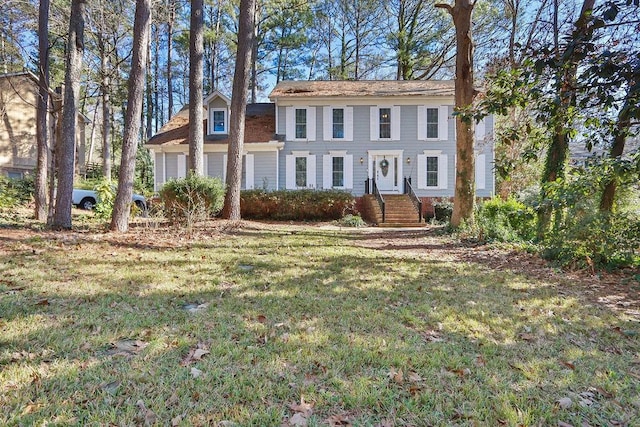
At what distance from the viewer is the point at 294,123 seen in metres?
17.7

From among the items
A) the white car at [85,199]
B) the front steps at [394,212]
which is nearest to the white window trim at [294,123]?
the front steps at [394,212]

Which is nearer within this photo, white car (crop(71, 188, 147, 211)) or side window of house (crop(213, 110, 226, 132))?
white car (crop(71, 188, 147, 211))

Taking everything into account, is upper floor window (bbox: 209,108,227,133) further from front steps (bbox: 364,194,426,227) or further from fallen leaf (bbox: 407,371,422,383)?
fallen leaf (bbox: 407,371,422,383)

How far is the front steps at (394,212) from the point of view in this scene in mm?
14420

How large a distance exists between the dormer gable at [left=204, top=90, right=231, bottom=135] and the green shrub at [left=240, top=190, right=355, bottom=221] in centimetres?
525

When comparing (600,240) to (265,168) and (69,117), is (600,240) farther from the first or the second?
(265,168)

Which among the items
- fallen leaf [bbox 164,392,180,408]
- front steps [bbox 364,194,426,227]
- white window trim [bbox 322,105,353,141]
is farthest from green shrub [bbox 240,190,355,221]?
fallen leaf [bbox 164,392,180,408]

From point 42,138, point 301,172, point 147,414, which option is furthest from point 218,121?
point 147,414

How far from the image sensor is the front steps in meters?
14.4

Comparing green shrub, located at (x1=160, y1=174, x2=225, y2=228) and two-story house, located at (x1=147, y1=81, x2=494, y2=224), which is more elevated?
two-story house, located at (x1=147, y1=81, x2=494, y2=224)

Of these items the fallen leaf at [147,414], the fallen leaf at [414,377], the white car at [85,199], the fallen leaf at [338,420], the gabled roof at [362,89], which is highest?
the gabled roof at [362,89]

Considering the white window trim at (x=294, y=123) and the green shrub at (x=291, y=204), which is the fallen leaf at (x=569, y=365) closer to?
the green shrub at (x=291, y=204)

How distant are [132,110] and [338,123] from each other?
11.2 m

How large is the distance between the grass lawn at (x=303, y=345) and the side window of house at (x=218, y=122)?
1360 centimetres
